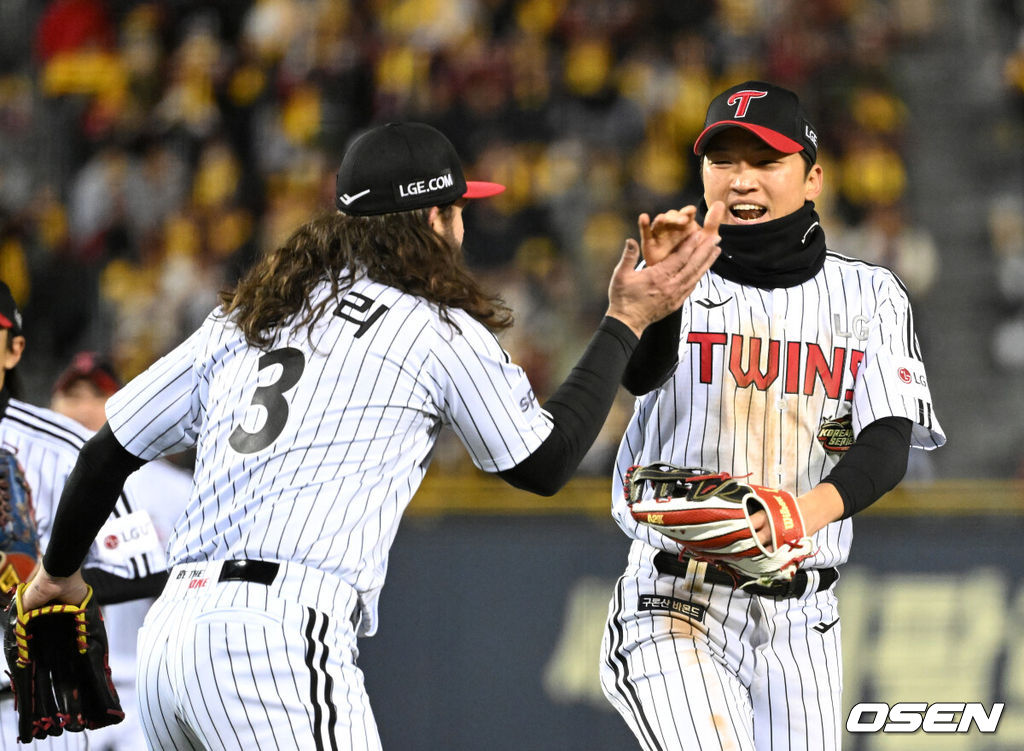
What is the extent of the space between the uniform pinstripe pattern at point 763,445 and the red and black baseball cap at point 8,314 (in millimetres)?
2048

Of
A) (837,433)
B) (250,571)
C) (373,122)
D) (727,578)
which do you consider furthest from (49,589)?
(373,122)

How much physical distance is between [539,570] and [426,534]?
63 cm

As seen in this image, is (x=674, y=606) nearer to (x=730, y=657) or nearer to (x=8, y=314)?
(x=730, y=657)

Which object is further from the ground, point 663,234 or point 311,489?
point 663,234

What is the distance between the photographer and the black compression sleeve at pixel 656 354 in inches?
152

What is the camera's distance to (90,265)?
39.3 feet

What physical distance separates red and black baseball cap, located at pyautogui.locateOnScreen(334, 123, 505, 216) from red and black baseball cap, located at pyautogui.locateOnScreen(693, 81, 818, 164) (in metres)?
1.04

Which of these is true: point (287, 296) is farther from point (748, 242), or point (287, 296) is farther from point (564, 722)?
point (564, 722)

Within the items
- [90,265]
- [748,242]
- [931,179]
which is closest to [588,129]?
[931,179]

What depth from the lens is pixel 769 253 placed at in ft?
13.9

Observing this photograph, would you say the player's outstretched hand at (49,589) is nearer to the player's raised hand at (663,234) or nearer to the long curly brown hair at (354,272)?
the long curly brown hair at (354,272)

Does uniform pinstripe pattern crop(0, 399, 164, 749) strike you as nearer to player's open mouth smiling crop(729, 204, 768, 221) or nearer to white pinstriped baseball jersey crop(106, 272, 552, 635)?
white pinstriped baseball jersey crop(106, 272, 552, 635)

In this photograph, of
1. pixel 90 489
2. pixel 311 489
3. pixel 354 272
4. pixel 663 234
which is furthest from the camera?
pixel 663 234

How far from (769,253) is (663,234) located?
729 mm
